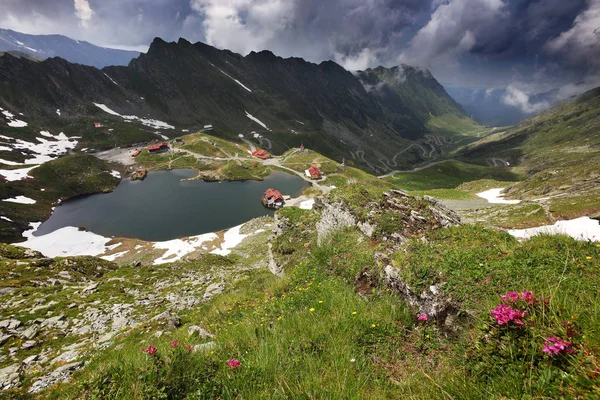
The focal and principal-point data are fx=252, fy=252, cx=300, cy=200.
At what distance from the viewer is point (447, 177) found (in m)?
168

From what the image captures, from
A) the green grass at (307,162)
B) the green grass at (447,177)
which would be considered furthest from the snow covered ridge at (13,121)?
the green grass at (447,177)

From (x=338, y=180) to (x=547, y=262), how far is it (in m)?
112

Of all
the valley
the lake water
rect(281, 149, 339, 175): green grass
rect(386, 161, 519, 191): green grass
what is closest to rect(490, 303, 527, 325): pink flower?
the valley

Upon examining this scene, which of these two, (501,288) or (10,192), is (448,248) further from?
(10,192)

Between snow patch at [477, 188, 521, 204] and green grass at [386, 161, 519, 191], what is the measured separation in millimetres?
62803

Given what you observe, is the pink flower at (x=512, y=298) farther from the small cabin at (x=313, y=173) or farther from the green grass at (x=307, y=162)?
the green grass at (x=307, y=162)

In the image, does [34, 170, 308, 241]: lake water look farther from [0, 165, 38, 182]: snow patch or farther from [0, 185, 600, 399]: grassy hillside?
[0, 185, 600, 399]: grassy hillside

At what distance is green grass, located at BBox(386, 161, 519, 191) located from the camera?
14650 cm

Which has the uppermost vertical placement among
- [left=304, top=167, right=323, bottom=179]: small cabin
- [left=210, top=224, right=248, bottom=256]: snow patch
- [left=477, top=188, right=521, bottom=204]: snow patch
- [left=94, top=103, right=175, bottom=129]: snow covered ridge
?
[left=94, top=103, right=175, bottom=129]: snow covered ridge

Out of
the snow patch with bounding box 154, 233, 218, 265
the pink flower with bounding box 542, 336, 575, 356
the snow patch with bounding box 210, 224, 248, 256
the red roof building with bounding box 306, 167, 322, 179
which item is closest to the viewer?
the pink flower with bounding box 542, 336, 575, 356

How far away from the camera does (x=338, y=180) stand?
117 meters

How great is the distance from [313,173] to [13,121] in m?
171

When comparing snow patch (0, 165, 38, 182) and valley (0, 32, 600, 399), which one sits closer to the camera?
valley (0, 32, 600, 399)

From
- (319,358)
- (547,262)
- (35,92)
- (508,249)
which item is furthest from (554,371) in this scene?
(35,92)
